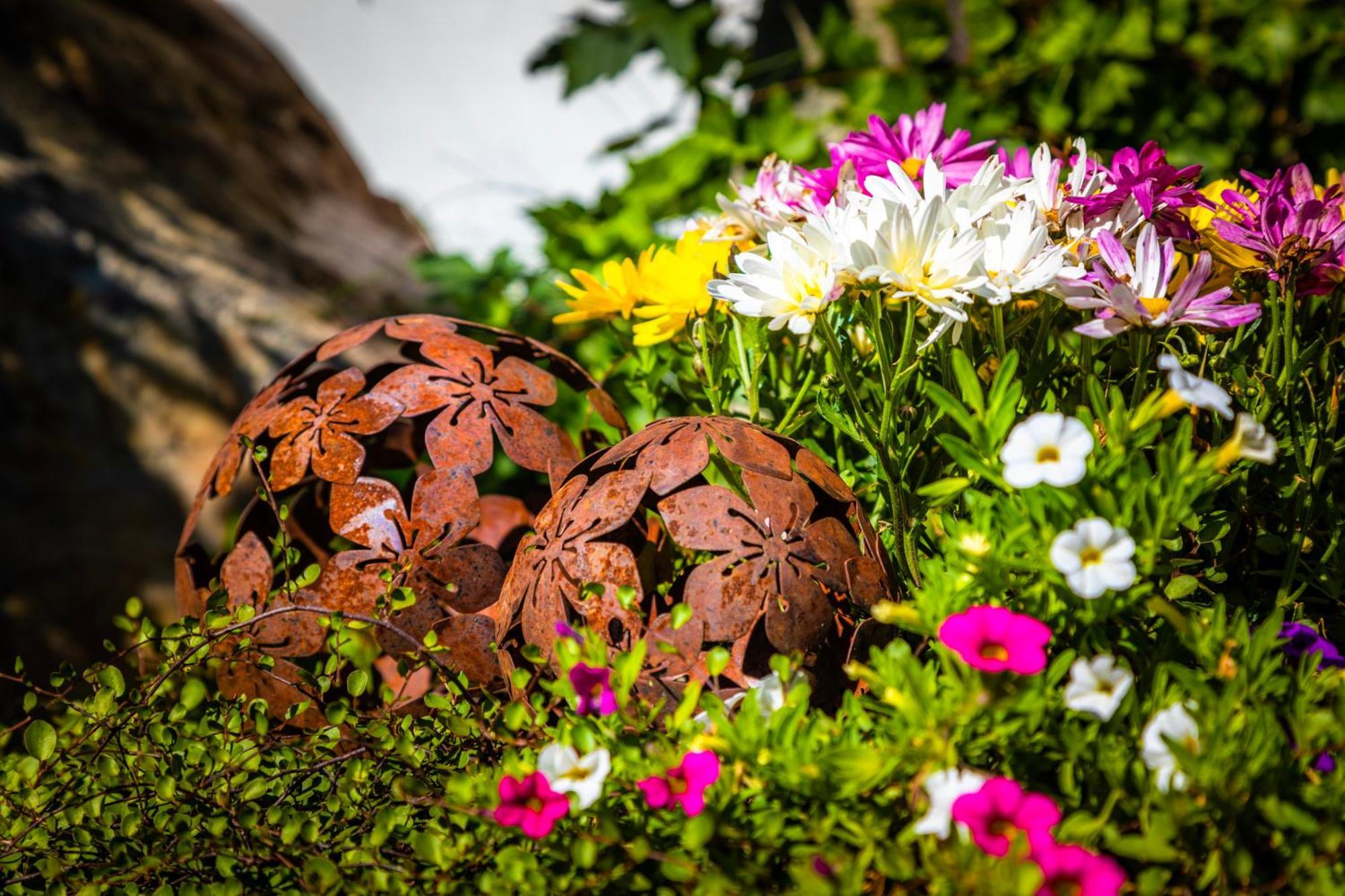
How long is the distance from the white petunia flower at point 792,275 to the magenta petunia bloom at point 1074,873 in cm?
48

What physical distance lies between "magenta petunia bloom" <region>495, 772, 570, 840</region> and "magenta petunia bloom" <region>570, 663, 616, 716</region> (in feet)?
0.22

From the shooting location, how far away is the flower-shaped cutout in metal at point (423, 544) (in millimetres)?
990

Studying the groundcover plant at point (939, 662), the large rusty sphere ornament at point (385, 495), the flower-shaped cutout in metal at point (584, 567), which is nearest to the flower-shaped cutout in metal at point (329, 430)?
the large rusty sphere ornament at point (385, 495)

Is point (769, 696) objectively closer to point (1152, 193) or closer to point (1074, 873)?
point (1074, 873)

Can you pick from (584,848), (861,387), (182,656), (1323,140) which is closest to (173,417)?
(182,656)

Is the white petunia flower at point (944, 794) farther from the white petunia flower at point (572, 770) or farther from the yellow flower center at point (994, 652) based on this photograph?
the white petunia flower at point (572, 770)

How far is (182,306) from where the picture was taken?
2391mm

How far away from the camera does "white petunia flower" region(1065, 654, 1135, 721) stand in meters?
0.65

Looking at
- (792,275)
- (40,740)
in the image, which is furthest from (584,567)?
(40,740)

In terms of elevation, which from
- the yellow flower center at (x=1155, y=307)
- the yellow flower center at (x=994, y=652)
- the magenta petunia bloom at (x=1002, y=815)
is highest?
the yellow flower center at (x=1155, y=307)

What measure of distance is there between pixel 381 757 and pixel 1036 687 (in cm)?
60

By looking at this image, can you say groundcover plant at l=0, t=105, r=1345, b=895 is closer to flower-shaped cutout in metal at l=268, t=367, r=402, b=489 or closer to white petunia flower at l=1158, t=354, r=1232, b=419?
white petunia flower at l=1158, t=354, r=1232, b=419

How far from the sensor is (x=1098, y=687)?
0.67 metres

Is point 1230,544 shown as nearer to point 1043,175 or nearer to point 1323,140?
point 1043,175
